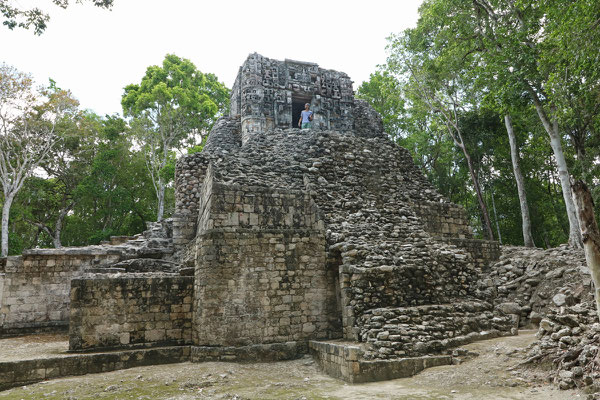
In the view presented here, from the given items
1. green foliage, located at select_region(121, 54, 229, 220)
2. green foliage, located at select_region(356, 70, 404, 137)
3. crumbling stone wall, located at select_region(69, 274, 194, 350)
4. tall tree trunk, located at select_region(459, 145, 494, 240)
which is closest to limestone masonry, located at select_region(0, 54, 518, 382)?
crumbling stone wall, located at select_region(69, 274, 194, 350)

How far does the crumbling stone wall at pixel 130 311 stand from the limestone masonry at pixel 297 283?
20 mm

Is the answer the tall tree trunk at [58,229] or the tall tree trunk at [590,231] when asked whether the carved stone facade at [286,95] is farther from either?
the tall tree trunk at [590,231]

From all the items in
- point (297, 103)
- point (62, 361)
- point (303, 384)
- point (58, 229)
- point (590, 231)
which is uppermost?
point (297, 103)

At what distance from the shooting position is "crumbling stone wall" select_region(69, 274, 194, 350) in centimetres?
774

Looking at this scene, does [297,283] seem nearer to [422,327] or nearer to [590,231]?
[422,327]

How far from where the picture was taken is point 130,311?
317 inches

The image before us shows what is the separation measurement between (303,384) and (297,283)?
2.47 metres

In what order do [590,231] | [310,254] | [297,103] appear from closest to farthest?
[590,231] < [310,254] < [297,103]

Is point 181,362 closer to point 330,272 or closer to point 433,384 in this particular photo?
point 330,272

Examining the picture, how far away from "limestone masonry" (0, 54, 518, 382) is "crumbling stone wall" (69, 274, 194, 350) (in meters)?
0.02

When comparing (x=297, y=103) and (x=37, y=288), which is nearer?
(x=37, y=288)

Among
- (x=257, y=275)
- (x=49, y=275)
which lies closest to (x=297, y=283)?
(x=257, y=275)

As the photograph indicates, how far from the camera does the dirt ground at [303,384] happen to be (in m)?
5.06

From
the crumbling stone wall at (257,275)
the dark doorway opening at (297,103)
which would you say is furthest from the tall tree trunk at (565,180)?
the dark doorway opening at (297,103)
